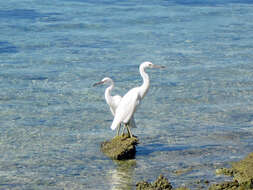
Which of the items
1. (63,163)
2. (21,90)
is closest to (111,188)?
(63,163)

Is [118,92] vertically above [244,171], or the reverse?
[118,92]

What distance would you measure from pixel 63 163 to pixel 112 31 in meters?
13.3

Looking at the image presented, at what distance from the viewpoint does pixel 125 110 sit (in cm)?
1106

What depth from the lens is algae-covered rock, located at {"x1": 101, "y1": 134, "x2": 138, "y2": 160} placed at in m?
10.5

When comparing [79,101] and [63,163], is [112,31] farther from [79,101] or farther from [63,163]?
[63,163]

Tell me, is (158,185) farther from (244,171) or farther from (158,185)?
(244,171)

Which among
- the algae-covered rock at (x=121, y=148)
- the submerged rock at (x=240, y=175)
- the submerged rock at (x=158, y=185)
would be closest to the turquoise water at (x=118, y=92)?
the algae-covered rock at (x=121, y=148)

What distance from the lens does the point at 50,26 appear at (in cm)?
2431

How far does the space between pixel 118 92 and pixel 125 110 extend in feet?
15.0

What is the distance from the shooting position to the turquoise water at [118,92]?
10.4m

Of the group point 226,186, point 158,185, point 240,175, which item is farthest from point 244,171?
point 158,185

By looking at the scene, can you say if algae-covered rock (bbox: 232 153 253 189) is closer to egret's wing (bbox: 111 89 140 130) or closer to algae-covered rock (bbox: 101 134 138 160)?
algae-covered rock (bbox: 101 134 138 160)

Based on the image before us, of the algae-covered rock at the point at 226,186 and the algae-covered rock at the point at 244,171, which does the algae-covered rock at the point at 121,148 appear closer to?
the algae-covered rock at the point at 244,171

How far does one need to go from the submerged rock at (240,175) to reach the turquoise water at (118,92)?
334 millimetres
